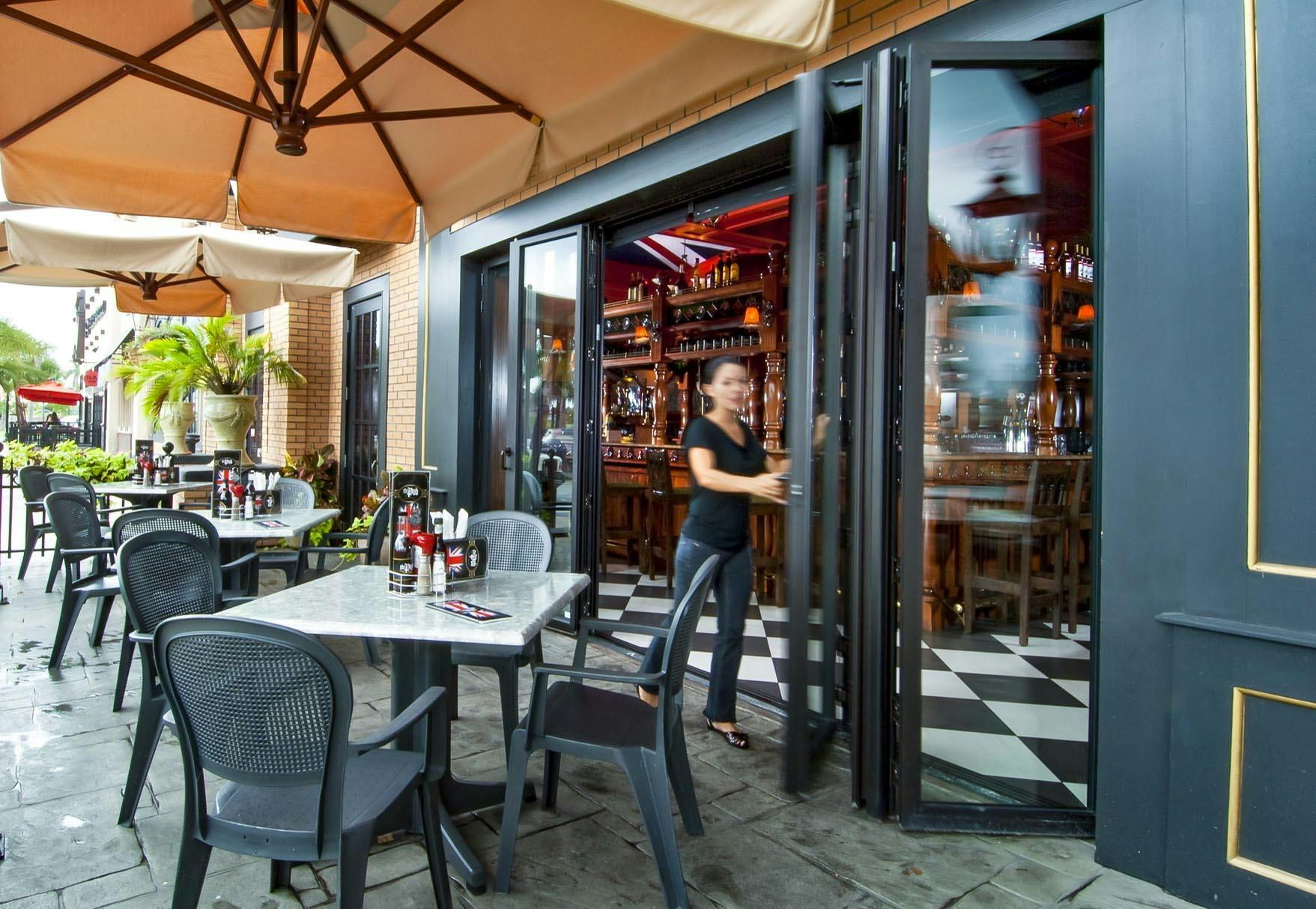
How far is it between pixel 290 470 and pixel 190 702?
729cm

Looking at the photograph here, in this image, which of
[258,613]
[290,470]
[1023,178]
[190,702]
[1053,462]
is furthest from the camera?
[290,470]

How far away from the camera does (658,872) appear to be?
7.48ft

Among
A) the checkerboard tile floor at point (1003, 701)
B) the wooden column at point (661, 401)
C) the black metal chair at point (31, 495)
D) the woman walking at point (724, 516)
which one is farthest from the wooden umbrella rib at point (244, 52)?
the wooden column at point (661, 401)

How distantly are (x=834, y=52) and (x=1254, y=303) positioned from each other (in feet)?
6.53

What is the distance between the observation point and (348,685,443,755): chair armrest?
5.48 ft

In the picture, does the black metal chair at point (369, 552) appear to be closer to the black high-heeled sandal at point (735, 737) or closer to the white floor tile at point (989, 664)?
the black high-heeled sandal at point (735, 737)

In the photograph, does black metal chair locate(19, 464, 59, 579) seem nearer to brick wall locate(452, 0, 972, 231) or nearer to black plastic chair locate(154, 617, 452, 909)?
brick wall locate(452, 0, 972, 231)

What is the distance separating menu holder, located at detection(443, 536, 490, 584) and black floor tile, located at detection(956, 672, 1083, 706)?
7.13 ft

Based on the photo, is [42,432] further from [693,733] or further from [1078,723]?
[1078,723]

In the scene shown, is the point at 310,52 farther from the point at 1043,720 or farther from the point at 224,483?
the point at 1043,720

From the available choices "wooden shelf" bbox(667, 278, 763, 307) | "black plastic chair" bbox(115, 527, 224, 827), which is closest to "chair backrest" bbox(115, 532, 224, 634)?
"black plastic chair" bbox(115, 527, 224, 827)

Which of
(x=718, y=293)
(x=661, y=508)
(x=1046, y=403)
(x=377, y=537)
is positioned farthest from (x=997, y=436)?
(x=718, y=293)

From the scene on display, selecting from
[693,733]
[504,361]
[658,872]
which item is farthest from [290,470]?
[658,872]

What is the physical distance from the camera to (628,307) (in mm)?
9336
